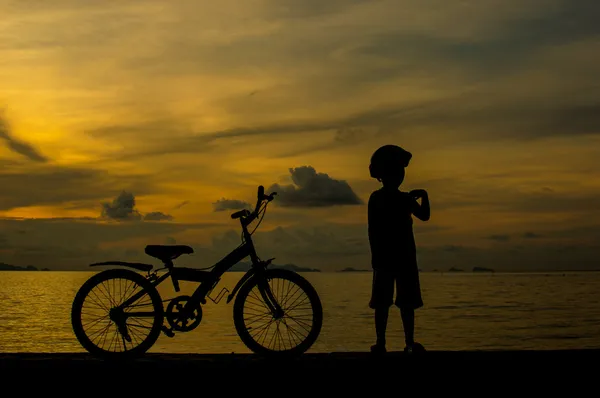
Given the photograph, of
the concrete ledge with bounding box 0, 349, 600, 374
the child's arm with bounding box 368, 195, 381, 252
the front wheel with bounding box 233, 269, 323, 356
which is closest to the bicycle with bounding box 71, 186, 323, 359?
the front wheel with bounding box 233, 269, 323, 356

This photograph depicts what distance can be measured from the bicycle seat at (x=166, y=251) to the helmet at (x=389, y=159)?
239cm

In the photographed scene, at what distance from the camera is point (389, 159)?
8.36 metres

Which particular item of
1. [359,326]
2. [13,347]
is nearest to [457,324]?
[359,326]

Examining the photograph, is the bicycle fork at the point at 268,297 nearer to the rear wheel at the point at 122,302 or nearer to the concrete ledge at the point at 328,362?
the concrete ledge at the point at 328,362

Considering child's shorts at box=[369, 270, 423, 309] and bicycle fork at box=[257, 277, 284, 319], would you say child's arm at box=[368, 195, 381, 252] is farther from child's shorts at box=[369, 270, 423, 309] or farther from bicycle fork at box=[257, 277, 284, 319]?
bicycle fork at box=[257, 277, 284, 319]

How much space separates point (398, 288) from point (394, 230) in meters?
0.65

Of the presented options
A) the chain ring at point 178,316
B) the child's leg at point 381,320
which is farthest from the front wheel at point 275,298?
the child's leg at point 381,320

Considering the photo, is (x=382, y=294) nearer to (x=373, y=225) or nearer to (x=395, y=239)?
(x=395, y=239)

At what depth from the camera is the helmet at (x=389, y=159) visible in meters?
8.37

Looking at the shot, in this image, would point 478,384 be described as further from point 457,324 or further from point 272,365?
point 457,324

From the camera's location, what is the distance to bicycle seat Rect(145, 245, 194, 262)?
A: 8.88m

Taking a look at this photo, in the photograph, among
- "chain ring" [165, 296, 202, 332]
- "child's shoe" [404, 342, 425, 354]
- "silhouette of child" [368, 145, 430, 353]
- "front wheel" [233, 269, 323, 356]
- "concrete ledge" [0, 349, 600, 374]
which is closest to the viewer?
"concrete ledge" [0, 349, 600, 374]

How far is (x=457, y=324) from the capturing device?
192ft

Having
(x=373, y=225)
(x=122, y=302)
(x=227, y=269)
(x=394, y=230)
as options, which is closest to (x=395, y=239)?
(x=394, y=230)
